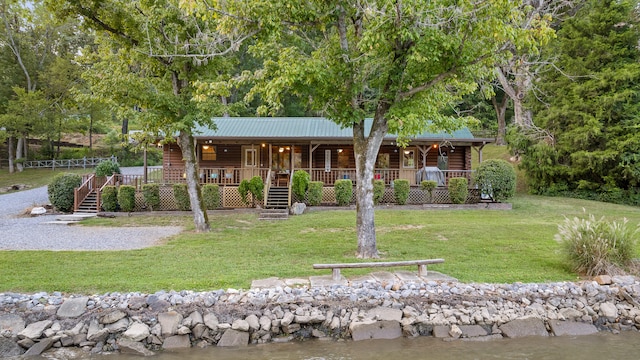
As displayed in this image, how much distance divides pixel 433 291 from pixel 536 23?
5.57m

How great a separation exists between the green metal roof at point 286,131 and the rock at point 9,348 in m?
13.2

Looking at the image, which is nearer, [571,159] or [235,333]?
[235,333]

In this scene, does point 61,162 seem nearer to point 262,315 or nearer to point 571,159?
point 262,315

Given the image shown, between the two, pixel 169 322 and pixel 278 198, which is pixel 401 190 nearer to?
pixel 278 198

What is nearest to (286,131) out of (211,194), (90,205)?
(211,194)

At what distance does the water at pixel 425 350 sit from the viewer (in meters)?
5.82

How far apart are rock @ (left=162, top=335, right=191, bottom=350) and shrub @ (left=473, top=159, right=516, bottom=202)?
576 inches

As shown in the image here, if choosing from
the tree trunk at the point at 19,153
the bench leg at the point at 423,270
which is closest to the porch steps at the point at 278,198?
the bench leg at the point at 423,270

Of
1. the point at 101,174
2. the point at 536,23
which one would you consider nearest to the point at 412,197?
the point at 536,23

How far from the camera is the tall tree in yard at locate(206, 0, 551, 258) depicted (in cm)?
757

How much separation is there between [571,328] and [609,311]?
841mm

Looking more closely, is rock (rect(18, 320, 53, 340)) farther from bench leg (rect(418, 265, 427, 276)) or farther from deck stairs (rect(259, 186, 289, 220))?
deck stairs (rect(259, 186, 289, 220))

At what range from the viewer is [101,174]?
61.9 feet

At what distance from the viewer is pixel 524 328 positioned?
261 inches
